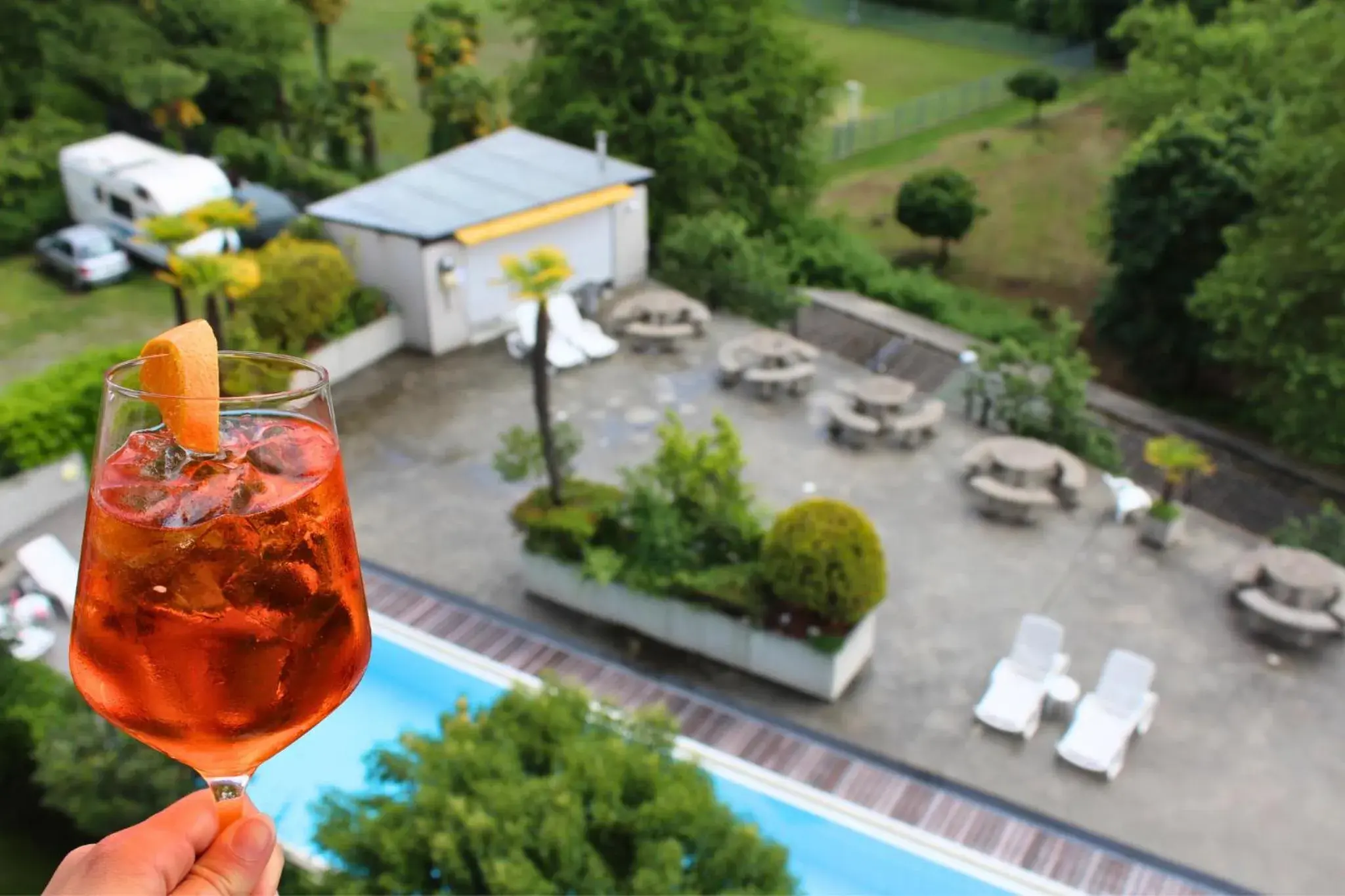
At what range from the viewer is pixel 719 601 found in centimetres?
1238

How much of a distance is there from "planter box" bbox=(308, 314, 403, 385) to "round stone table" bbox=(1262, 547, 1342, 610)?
12.7 metres

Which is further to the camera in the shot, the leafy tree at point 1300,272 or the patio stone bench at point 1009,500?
the leafy tree at point 1300,272

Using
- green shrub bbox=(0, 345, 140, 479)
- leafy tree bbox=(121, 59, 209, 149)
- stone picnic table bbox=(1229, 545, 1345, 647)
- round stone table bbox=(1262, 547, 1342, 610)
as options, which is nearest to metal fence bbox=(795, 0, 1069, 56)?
leafy tree bbox=(121, 59, 209, 149)

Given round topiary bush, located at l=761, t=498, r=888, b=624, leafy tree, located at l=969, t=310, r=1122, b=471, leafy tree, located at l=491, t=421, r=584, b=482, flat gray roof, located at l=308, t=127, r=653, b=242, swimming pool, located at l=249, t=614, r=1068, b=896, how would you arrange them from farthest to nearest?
flat gray roof, located at l=308, t=127, r=653, b=242, leafy tree, located at l=969, t=310, r=1122, b=471, leafy tree, located at l=491, t=421, r=584, b=482, round topiary bush, located at l=761, t=498, r=888, b=624, swimming pool, located at l=249, t=614, r=1068, b=896

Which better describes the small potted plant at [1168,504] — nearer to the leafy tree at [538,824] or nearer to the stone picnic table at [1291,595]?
the stone picnic table at [1291,595]

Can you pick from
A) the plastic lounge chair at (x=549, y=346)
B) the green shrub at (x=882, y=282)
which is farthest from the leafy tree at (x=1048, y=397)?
the green shrub at (x=882, y=282)

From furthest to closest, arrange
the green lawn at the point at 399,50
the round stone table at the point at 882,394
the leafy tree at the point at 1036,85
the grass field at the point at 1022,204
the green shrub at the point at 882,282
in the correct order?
the leafy tree at the point at 1036,85
the green lawn at the point at 399,50
the grass field at the point at 1022,204
the green shrub at the point at 882,282
the round stone table at the point at 882,394

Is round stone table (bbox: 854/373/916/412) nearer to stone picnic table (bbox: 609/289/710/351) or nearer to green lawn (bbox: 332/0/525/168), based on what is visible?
stone picnic table (bbox: 609/289/710/351)

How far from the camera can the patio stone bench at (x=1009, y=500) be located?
15055 mm

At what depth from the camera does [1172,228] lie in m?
22.7

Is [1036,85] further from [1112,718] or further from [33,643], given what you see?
[33,643]

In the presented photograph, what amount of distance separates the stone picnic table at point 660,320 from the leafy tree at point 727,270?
1245 mm

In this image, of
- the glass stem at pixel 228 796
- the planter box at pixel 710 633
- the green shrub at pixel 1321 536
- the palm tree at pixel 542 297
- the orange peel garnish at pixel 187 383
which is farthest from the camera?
the green shrub at pixel 1321 536

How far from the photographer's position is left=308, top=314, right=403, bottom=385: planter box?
18062mm
